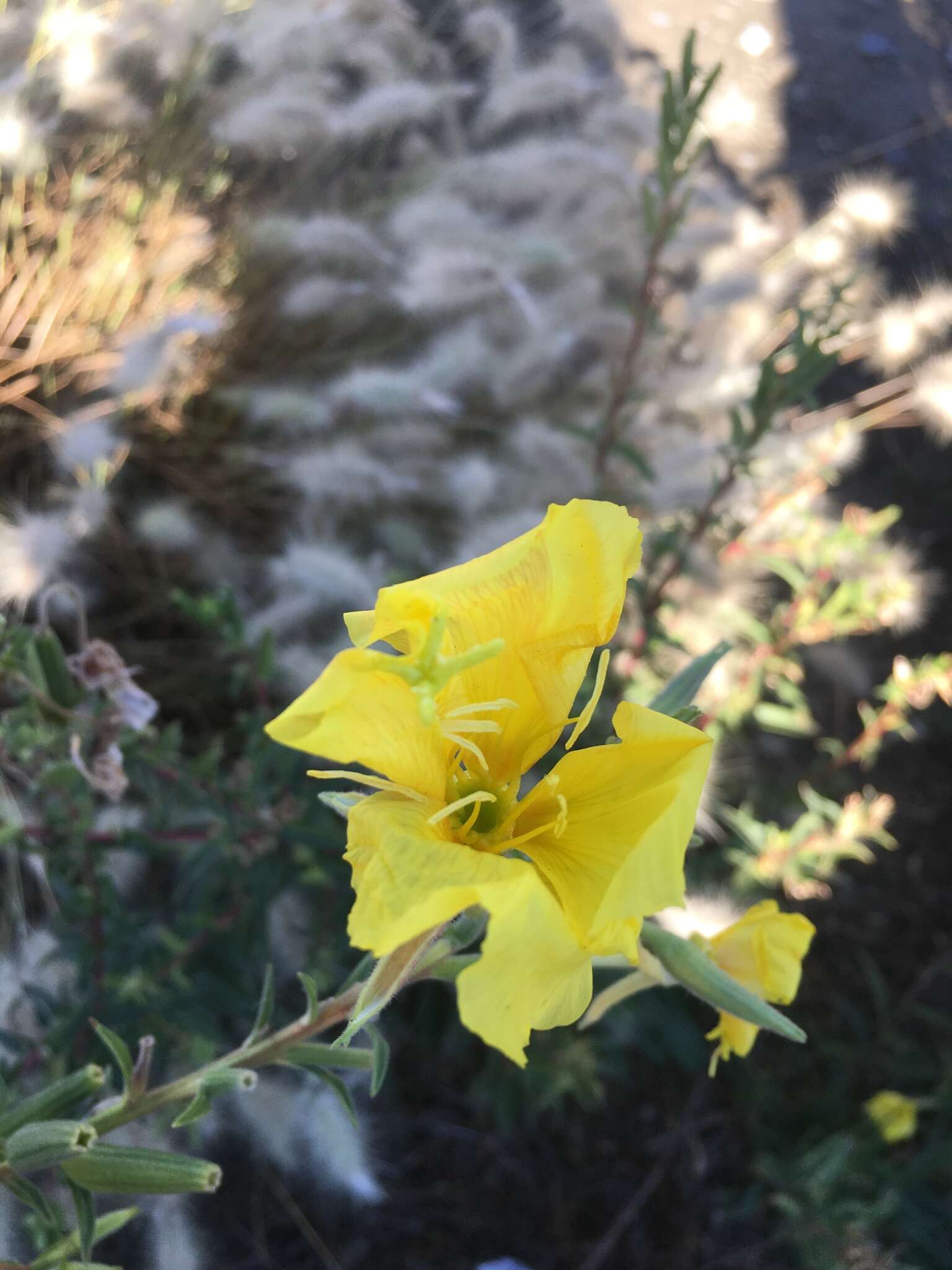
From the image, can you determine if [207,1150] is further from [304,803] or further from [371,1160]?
[304,803]

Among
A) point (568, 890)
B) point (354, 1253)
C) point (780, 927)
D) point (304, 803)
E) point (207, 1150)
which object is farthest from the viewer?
point (354, 1253)

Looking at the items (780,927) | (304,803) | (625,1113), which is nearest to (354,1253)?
(625,1113)

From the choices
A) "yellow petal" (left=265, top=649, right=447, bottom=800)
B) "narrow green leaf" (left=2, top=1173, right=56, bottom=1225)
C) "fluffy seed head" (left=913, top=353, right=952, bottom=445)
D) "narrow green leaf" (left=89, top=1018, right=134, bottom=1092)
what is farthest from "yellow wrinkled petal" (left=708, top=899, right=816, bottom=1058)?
"fluffy seed head" (left=913, top=353, right=952, bottom=445)

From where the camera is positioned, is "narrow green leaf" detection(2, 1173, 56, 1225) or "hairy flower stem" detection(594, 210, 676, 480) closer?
"narrow green leaf" detection(2, 1173, 56, 1225)

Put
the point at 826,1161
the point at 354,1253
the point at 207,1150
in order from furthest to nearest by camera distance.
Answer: the point at 354,1253 → the point at 207,1150 → the point at 826,1161

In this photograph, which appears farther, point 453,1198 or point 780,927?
point 453,1198

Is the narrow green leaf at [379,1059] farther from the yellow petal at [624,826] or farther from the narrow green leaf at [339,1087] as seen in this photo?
the yellow petal at [624,826]

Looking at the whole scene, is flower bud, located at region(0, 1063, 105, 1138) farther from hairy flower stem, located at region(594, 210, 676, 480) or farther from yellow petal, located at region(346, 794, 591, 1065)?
hairy flower stem, located at region(594, 210, 676, 480)
